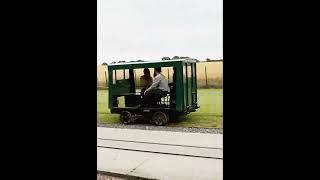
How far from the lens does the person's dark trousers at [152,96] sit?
8.55m

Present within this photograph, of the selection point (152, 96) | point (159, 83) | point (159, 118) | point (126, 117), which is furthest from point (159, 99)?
point (126, 117)

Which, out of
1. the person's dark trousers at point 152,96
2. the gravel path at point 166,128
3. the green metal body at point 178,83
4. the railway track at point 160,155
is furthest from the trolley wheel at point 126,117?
the railway track at point 160,155

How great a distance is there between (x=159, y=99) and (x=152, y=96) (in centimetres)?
22

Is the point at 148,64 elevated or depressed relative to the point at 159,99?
elevated

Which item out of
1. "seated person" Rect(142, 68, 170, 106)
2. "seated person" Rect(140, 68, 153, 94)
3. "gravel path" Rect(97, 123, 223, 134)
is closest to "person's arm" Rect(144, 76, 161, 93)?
"seated person" Rect(142, 68, 170, 106)

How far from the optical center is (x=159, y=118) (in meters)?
9.02

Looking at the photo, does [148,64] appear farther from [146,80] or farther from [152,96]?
[152,96]
